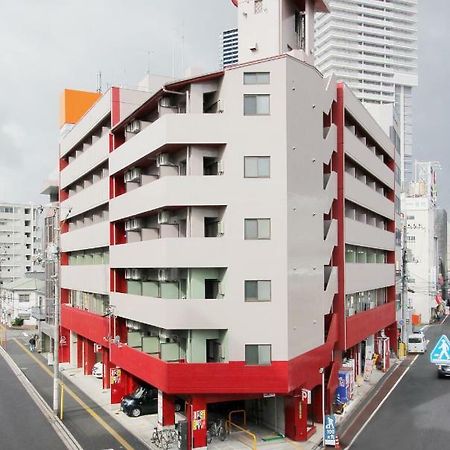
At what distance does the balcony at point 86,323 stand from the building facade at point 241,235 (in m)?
1.00

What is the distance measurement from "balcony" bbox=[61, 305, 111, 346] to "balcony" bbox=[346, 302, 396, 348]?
55.3ft

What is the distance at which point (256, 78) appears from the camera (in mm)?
28875

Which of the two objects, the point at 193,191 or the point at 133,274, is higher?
the point at 193,191

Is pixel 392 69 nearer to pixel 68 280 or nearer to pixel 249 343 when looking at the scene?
pixel 68 280

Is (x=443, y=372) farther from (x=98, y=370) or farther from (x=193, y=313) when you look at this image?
(x=98, y=370)

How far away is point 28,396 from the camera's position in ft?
138

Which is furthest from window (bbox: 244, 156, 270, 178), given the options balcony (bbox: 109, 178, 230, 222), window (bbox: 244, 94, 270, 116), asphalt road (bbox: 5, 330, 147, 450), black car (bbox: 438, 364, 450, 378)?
black car (bbox: 438, 364, 450, 378)

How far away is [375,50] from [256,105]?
580 feet

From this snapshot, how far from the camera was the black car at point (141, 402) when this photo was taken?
3488cm

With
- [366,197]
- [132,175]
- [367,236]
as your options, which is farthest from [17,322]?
[366,197]

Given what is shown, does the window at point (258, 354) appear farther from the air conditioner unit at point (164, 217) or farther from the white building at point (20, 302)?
the white building at point (20, 302)

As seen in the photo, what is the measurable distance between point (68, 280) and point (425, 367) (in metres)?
35.1

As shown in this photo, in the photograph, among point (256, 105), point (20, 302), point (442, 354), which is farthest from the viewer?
point (20, 302)

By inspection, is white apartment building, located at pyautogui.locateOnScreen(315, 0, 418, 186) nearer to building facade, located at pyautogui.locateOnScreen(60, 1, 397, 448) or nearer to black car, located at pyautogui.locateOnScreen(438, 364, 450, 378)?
black car, located at pyautogui.locateOnScreen(438, 364, 450, 378)
